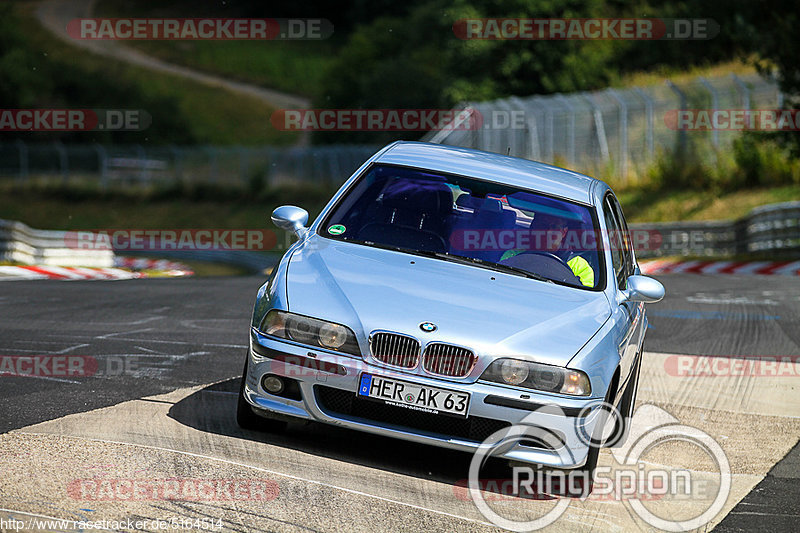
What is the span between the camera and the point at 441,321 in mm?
5406

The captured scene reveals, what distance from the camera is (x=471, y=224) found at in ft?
21.5

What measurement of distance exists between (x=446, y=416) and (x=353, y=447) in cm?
75

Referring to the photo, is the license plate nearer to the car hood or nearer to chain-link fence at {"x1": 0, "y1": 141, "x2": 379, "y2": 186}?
the car hood

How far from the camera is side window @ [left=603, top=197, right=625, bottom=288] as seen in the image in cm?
670

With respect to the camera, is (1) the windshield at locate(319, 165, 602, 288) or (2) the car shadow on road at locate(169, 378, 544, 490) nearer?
(2) the car shadow on road at locate(169, 378, 544, 490)

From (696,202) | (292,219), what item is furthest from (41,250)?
(292,219)

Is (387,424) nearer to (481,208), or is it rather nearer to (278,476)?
(278,476)

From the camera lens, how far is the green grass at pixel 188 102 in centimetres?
7762

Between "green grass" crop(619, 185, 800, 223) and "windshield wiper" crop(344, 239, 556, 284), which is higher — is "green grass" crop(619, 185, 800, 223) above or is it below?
below

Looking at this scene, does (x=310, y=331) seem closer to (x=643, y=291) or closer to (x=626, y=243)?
(x=643, y=291)

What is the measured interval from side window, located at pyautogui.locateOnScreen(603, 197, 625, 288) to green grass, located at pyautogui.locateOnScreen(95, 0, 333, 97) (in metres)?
88.3

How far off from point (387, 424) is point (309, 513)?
82 centimetres

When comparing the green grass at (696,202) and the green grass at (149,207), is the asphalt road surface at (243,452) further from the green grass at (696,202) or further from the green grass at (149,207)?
the green grass at (149,207)

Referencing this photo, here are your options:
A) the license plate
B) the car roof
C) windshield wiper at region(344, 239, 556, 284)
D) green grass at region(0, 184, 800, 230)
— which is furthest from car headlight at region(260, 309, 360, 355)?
green grass at region(0, 184, 800, 230)
